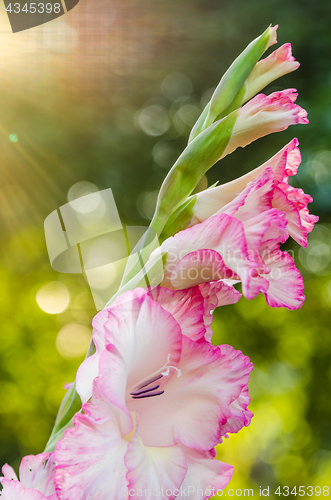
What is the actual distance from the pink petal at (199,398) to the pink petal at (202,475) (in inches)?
0.8

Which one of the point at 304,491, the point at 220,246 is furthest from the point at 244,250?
the point at 304,491

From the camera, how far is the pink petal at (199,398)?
1.07 ft

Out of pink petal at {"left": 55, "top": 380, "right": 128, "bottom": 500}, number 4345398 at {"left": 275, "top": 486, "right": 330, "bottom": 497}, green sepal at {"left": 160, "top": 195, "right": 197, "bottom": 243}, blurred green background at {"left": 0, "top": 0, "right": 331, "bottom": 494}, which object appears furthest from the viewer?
blurred green background at {"left": 0, "top": 0, "right": 331, "bottom": 494}

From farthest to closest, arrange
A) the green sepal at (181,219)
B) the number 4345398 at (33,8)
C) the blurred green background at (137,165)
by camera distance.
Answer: the blurred green background at (137,165), the number 4345398 at (33,8), the green sepal at (181,219)

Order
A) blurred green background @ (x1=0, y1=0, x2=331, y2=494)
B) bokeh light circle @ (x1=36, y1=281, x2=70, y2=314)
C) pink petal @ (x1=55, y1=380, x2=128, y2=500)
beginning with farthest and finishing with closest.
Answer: bokeh light circle @ (x1=36, y1=281, x2=70, y2=314), blurred green background @ (x1=0, y1=0, x2=331, y2=494), pink petal @ (x1=55, y1=380, x2=128, y2=500)

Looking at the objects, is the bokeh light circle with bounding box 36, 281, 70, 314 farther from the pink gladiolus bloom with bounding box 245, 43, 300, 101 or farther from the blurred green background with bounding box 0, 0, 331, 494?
the pink gladiolus bloom with bounding box 245, 43, 300, 101

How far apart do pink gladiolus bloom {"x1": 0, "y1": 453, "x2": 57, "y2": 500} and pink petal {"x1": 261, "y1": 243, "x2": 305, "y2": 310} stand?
24cm

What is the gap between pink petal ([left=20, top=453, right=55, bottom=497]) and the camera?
0.37 m

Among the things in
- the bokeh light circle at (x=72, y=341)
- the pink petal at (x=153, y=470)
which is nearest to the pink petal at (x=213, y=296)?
the pink petal at (x=153, y=470)

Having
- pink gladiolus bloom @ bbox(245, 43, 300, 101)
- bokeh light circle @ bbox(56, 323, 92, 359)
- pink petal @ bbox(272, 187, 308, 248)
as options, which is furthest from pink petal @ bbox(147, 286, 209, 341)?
bokeh light circle @ bbox(56, 323, 92, 359)

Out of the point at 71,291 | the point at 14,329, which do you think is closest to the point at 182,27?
the point at 71,291

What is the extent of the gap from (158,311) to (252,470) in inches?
58.4

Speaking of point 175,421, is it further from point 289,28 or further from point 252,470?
point 289,28

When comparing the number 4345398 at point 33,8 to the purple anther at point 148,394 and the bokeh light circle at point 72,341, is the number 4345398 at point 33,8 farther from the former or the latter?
the purple anther at point 148,394
